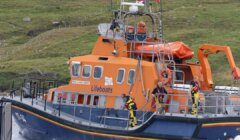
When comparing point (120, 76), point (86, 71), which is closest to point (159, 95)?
point (120, 76)

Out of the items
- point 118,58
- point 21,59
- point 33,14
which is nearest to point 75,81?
point 118,58

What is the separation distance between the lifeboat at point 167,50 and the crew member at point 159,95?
5.07 feet

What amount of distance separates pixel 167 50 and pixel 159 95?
1986 mm

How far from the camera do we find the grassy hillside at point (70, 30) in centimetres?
6004

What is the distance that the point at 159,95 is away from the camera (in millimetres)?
30562

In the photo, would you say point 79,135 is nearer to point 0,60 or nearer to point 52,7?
point 0,60

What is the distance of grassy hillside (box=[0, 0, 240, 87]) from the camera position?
6004 cm

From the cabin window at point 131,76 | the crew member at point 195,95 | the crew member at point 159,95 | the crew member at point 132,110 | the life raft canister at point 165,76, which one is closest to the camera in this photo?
the crew member at point 195,95

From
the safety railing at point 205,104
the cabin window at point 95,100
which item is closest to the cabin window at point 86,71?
the cabin window at point 95,100

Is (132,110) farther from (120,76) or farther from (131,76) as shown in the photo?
(120,76)

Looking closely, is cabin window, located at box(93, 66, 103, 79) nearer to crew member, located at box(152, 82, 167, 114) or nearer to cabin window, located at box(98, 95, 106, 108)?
cabin window, located at box(98, 95, 106, 108)

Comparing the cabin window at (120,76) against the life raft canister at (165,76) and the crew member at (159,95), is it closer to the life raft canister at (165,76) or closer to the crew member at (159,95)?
the life raft canister at (165,76)

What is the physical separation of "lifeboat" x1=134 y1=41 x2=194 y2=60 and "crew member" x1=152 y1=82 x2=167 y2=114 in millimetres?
1546

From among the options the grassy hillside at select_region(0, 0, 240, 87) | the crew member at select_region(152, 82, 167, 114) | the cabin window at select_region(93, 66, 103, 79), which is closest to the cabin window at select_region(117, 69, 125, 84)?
the cabin window at select_region(93, 66, 103, 79)
